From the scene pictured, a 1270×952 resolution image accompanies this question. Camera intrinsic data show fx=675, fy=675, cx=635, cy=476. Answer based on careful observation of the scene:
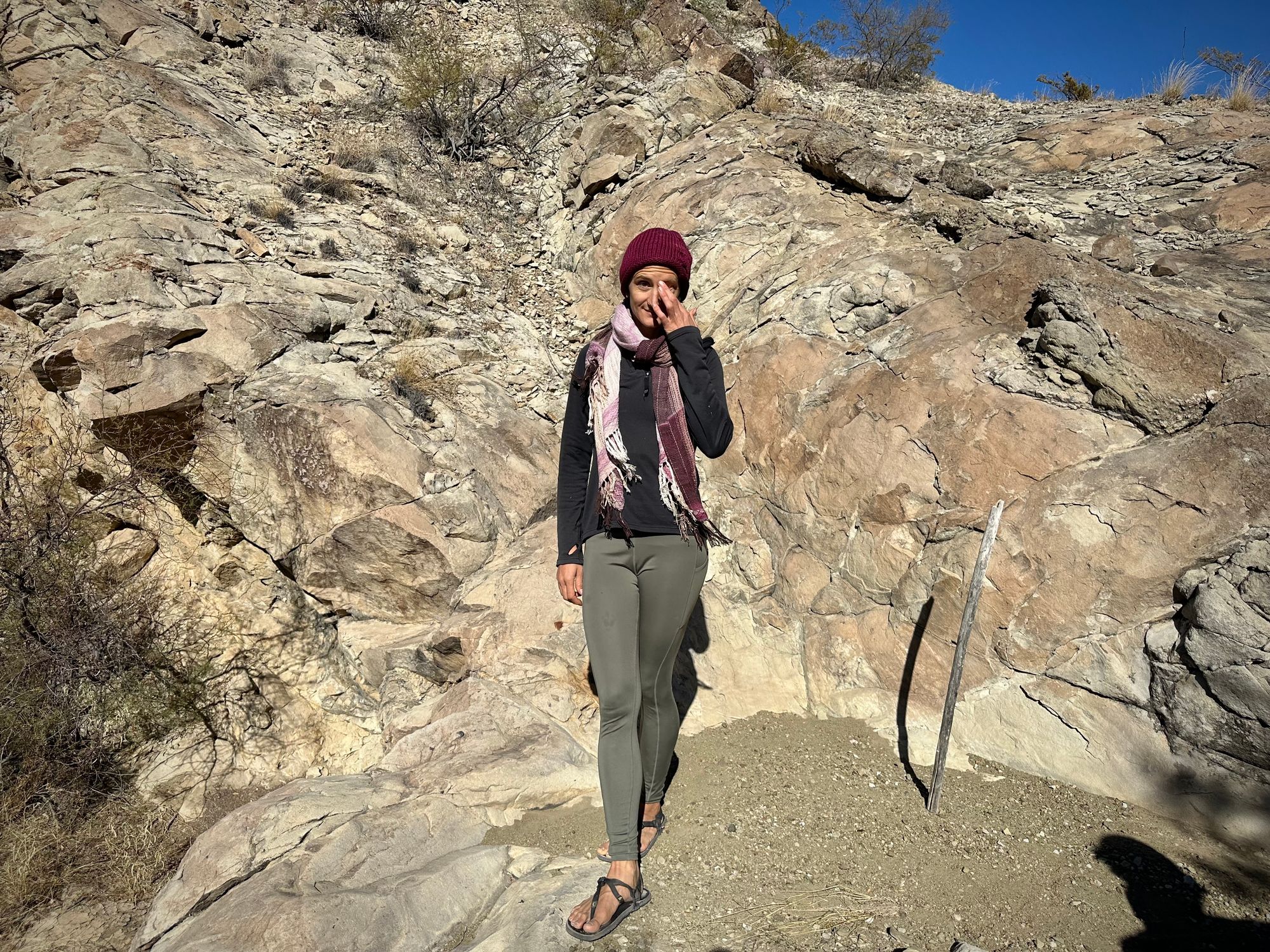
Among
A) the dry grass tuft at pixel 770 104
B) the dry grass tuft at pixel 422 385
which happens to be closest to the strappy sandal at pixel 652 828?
the dry grass tuft at pixel 422 385

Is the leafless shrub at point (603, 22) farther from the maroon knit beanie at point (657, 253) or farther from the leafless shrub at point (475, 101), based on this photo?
the maroon knit beanie at point (657, 253)

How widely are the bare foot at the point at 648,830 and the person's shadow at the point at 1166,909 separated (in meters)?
1.54

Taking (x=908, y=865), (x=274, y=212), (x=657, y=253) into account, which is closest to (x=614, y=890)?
(x=908, y=865)

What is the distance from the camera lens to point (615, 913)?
7.20ft

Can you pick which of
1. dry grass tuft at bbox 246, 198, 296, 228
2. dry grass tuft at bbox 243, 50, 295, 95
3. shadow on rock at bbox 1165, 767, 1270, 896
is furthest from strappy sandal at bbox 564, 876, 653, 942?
dry grass tuft at bbox 243, 50, 295, 95

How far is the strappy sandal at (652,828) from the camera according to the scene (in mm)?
2600

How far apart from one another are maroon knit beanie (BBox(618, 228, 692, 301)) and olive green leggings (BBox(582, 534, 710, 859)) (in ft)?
2.90

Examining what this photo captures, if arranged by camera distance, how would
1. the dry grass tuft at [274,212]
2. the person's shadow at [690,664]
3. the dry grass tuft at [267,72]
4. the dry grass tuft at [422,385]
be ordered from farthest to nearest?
the dry grass tuft at [267,72]
the dry grass tuft at [274,212]
the dry grass tuft at [422,385]
the person's shadow at [690,664]

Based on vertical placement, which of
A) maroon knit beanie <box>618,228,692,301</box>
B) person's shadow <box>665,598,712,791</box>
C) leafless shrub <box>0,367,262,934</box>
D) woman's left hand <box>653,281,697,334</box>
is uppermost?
maroon knit beanie <box>618,228,692,301</box>

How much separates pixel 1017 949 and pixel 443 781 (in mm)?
2216

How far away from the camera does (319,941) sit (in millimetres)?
2127

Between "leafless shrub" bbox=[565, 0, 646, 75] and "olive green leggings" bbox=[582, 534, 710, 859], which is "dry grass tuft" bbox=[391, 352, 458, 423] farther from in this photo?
"leafless shrub" bbox=[565, 0, 646, 75]

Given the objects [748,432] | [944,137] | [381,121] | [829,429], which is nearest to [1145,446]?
[829,429]

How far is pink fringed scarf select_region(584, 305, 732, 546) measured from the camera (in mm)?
2248
